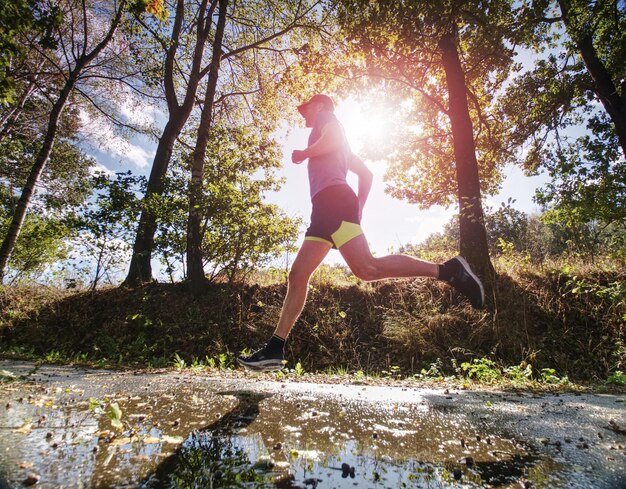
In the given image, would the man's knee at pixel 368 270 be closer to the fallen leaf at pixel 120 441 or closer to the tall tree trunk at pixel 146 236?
the fallen leaf at pixel 120 441

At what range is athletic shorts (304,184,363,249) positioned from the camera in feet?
9.59

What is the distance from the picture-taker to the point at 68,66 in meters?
9.86

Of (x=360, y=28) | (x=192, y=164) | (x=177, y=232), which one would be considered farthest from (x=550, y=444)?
(x=360, y=28)

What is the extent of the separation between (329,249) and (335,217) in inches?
11.9

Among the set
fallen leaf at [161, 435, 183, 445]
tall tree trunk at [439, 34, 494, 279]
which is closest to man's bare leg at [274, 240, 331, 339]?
fallen leaf at [161, 435, 183, 445]

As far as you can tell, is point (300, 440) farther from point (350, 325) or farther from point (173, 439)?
point (350, 325)

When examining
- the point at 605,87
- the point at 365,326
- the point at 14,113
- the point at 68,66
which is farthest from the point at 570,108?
the point at 14,113

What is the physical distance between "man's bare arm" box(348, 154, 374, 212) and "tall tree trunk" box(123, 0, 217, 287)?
18.7 ft

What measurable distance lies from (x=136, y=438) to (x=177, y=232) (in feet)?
21.9

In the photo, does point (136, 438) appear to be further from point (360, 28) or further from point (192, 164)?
point (360, 28)

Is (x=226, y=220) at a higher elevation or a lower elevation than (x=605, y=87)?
lower

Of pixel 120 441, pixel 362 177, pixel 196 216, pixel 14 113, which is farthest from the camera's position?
pixel 14 113

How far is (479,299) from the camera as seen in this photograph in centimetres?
316

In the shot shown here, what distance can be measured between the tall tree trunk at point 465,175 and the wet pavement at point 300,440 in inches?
188
